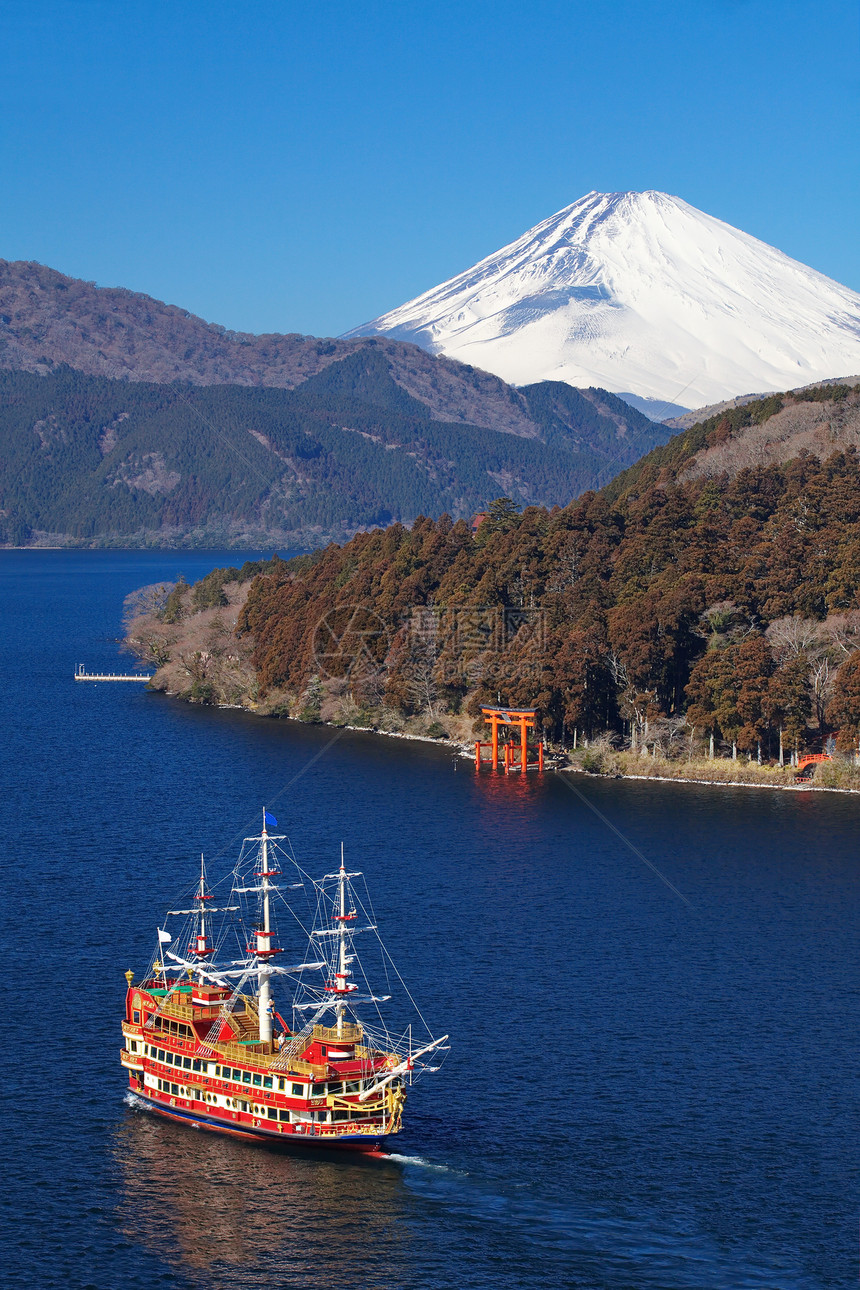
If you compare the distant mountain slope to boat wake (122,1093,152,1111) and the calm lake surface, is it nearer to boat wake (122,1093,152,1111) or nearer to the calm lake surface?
the calm lake surface

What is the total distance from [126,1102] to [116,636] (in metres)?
105

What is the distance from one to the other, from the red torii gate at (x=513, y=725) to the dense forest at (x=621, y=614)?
1.02 metres

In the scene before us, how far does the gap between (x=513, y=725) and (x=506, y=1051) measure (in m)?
38.3

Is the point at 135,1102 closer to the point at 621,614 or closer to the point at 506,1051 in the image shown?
the point at 506,1051

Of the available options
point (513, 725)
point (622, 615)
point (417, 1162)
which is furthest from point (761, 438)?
point (417, 1162)

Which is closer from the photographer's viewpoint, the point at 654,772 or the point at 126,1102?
the point at 126,1102

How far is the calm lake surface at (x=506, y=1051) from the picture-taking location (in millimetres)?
28281

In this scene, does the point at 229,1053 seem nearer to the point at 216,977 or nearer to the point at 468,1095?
the point at 216,977

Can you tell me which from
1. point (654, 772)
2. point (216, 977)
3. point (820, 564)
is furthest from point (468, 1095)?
point (820, 564)

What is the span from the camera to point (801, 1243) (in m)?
28.2

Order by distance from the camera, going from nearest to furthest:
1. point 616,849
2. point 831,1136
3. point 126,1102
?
point 831,1136
point 126,1102
point 616,849

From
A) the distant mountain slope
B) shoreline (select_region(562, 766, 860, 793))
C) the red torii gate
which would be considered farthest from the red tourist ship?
the distant mountain slope

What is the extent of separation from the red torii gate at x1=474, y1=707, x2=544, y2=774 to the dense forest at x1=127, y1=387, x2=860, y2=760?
3.33ft

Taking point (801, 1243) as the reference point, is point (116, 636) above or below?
above
